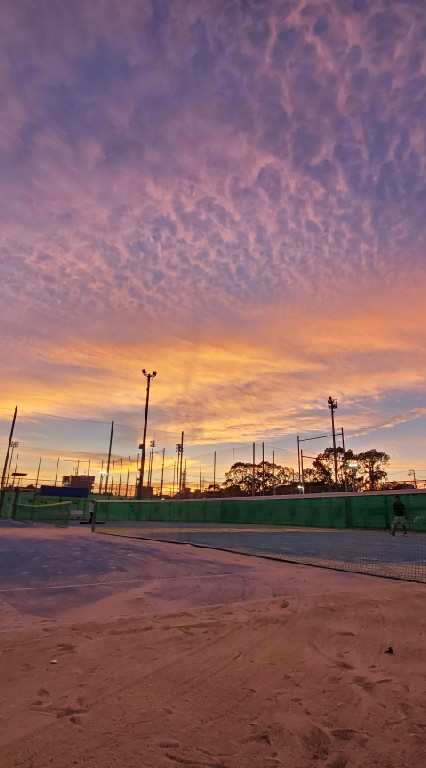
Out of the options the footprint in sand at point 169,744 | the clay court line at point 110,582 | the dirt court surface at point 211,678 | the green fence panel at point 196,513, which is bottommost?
the footprint in sand at point 169,744

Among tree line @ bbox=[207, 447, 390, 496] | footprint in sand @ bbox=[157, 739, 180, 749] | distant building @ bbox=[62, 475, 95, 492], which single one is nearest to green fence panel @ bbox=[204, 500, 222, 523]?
tree line @ bbox=[207, 447, 390, 496]

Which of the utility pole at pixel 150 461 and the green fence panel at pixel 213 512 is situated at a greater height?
the utility pole at pixel 150 461

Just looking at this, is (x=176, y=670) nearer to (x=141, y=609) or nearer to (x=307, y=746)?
(x=307, y=746)

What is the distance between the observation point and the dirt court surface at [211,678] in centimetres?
238

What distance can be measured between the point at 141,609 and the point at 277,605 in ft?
5.67

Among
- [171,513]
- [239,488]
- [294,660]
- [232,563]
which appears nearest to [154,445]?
[239,488]

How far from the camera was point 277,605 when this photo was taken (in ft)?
18.4

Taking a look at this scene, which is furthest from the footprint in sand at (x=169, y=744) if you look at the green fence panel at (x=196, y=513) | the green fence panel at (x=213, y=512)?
the green fence panel at (x=196, y=513)

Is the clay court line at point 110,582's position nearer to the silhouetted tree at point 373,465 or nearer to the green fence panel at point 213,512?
the green fence panel at point 213,512

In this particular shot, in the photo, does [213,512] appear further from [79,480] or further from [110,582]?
[79,480]

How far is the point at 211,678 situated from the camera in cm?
331

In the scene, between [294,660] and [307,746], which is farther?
[294,660]

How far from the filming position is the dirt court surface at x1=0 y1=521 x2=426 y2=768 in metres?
2.38

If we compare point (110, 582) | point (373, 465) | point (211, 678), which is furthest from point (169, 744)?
point (373, 465)
